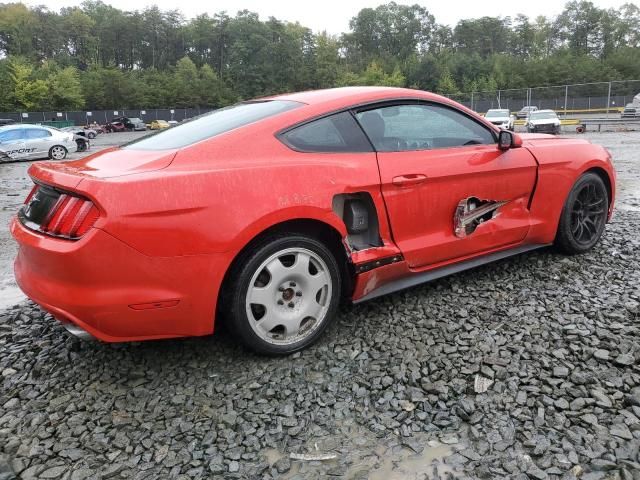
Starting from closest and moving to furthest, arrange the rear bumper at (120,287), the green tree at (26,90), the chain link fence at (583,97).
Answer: the rear bumper at (120,287)
the chain link fence at (583,97)
the green tree at (26,90)

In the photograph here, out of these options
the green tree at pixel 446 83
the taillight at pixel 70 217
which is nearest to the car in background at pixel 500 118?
the taillight at pixel 70 217

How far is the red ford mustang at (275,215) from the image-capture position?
7.55 feet

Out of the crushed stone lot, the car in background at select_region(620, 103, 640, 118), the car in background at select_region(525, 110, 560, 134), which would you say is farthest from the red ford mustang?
the car in background at select_region(620, 103, 640, 118)

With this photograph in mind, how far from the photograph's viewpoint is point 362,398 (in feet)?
7.80

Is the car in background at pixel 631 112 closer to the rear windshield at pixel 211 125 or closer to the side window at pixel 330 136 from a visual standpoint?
the side window at pixel 330 136

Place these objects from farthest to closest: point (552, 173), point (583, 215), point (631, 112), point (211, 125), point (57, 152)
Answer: point (631, 112) → point (57, 152) → point (583, 215) → point (552, 173) → point (211, 125)

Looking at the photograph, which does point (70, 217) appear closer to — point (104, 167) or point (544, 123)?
point (104, 167)

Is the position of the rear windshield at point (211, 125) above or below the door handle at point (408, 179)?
above

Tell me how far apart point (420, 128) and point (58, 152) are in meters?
16.9

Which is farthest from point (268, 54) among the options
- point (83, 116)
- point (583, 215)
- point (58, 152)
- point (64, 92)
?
point (583, 215)

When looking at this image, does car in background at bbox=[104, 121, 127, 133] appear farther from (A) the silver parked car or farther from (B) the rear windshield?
(B) the rear windshield

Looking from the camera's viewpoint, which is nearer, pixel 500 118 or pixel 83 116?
pixel 500 118

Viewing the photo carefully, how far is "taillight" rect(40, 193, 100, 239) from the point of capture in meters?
2.26

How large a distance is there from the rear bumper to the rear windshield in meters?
0.72
